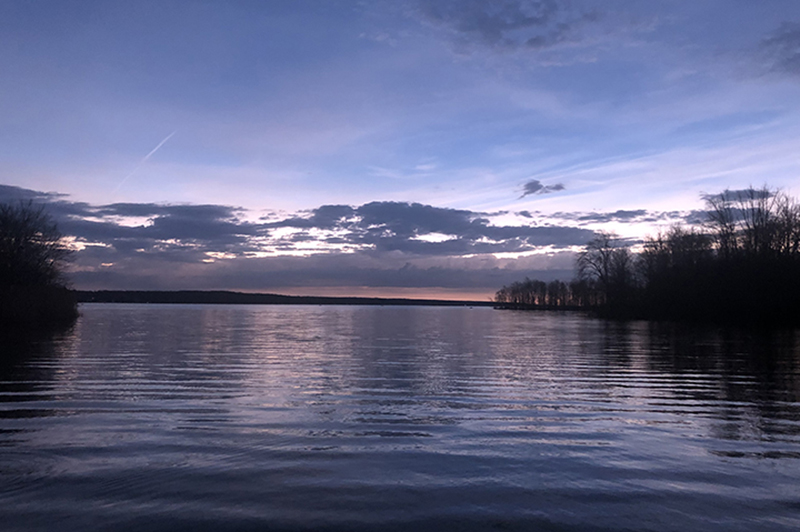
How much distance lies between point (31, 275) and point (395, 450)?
170 feet

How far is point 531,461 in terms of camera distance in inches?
311

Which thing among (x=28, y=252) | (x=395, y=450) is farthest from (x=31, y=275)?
(x=395, y=450)

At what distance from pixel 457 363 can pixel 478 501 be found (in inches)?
632

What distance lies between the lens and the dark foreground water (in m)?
5.79

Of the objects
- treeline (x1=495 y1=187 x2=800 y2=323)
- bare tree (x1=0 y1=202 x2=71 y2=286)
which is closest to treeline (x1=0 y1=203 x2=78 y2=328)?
bare tree (x1=0 y1=202 x2=71 y2=286)

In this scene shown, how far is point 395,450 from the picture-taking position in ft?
27.7

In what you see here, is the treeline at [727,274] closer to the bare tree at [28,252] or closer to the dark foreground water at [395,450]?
the dark foreground water at [395,450]

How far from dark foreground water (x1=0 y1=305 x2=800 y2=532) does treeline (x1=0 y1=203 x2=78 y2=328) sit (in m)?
29.8

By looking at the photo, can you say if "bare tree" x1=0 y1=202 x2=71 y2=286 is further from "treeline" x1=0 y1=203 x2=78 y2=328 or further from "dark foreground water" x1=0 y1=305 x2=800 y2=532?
"dark foreground water" x1=0 y1=305 x2=800 y2=532

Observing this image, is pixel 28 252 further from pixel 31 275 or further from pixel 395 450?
pixel 395 450

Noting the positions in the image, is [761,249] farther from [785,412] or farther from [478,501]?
[478,501]

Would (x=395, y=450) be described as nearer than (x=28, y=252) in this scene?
Yes

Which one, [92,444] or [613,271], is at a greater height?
[613,271]

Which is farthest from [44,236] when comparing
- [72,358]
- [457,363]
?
[457,363]
